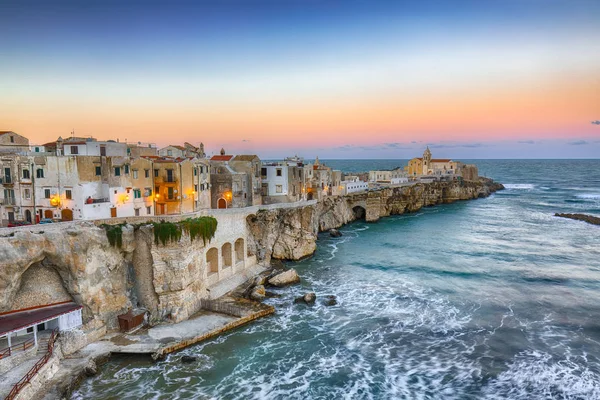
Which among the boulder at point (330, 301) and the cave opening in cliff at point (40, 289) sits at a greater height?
the cave opening in cliff at point (40, 289)

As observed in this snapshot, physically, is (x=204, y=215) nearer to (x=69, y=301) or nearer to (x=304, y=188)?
(x=69, y=301)

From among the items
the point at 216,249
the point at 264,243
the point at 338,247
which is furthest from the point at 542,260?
the point at 216,249

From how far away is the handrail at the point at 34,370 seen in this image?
58.0ft

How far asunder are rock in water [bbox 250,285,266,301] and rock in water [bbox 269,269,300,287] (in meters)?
2.46

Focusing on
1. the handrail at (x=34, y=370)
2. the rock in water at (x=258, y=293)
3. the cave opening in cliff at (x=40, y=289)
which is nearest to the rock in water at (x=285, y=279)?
the rock in water at (x=258, y=293)

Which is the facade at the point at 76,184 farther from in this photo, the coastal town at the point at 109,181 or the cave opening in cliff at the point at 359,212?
the cave opening in cliff at the point at 359,212

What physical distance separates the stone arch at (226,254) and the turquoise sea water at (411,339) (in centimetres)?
587

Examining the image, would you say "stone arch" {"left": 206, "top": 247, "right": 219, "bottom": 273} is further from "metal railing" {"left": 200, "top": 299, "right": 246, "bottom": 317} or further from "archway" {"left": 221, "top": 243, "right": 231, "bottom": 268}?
"metal railing" {"left": 200, "top": 299, "right": 246, "bottom": 317}

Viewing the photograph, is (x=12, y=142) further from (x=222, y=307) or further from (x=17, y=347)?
(x=222, y=307)

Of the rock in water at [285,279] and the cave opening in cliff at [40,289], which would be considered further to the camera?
the rock in water at [285,279]

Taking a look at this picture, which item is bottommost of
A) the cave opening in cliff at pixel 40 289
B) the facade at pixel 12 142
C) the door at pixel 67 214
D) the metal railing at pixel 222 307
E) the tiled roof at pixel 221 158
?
the metal railing at pixel 222 307

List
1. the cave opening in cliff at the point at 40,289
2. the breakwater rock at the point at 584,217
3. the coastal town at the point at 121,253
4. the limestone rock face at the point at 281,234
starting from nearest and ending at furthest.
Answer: the coastal town at the point at 121,253
the cave opening in cliff at the point at 40,289
the limestone rock face at the point at 281,234
the breakwater rock at the point at 584,217

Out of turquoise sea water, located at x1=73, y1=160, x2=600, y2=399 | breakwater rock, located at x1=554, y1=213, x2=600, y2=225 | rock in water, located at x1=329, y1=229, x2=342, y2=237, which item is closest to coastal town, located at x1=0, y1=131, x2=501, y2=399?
turquoise sea water, located at x1=73, y1=160, x2=600, y2=399

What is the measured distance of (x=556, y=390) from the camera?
20.4m
